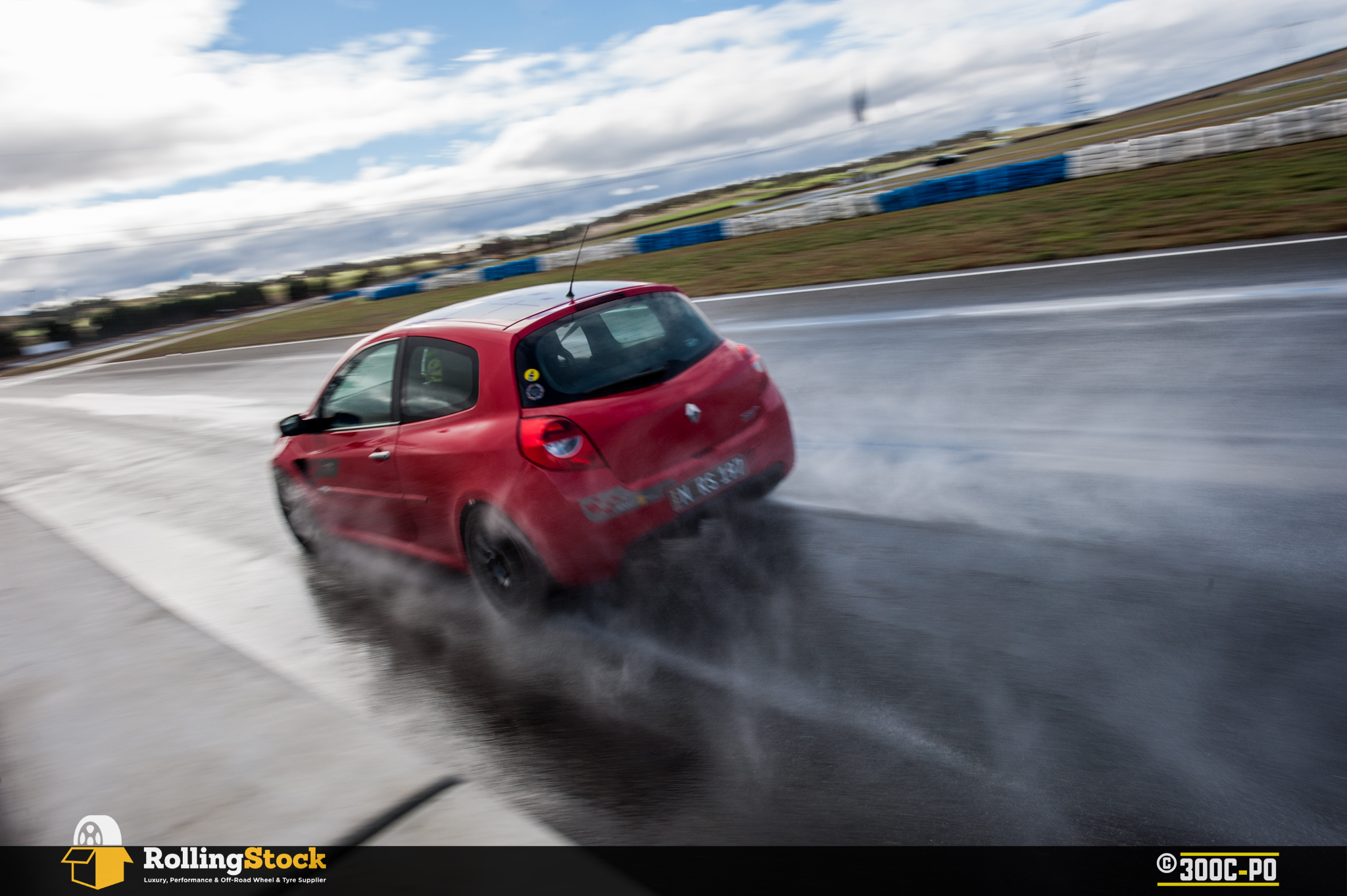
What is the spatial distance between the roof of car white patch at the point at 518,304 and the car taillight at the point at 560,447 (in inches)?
27.0

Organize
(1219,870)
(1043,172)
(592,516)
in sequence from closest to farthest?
1. (1219,870)
2. (592,516)
3. (1043,172)

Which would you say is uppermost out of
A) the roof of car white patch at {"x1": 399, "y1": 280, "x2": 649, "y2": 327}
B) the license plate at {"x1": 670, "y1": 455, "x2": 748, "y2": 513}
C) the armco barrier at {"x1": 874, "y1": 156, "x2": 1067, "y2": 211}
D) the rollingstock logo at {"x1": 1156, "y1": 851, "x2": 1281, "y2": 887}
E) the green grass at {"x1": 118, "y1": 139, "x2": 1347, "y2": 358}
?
the armco barrier at {"x1": 874, "y1": 156, "x2": 1067, "y2": 211}

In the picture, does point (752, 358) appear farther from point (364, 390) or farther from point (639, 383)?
point (364, 390)

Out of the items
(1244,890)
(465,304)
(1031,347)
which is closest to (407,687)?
(465,304)

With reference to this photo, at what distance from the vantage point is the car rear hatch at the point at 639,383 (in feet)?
14.0

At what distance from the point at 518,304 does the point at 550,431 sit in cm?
104

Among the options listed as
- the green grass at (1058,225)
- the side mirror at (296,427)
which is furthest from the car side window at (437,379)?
the green grass at (1058,225)

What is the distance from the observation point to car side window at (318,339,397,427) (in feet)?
16.7

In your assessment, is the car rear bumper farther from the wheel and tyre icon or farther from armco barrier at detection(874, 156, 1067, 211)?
armco barrier at detection(874, 156, 1067, 211)

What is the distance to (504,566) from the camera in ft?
14.9

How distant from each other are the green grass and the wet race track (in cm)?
431

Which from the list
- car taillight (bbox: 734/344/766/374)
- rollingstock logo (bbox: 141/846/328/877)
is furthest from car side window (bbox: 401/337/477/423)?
rollingstock logo (bbox: 141/846/328/877)

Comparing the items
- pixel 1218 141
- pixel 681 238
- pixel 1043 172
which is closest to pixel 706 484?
pixel 1218 141

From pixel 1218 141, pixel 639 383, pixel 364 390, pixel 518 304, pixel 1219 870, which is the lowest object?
pixel 1219 870
